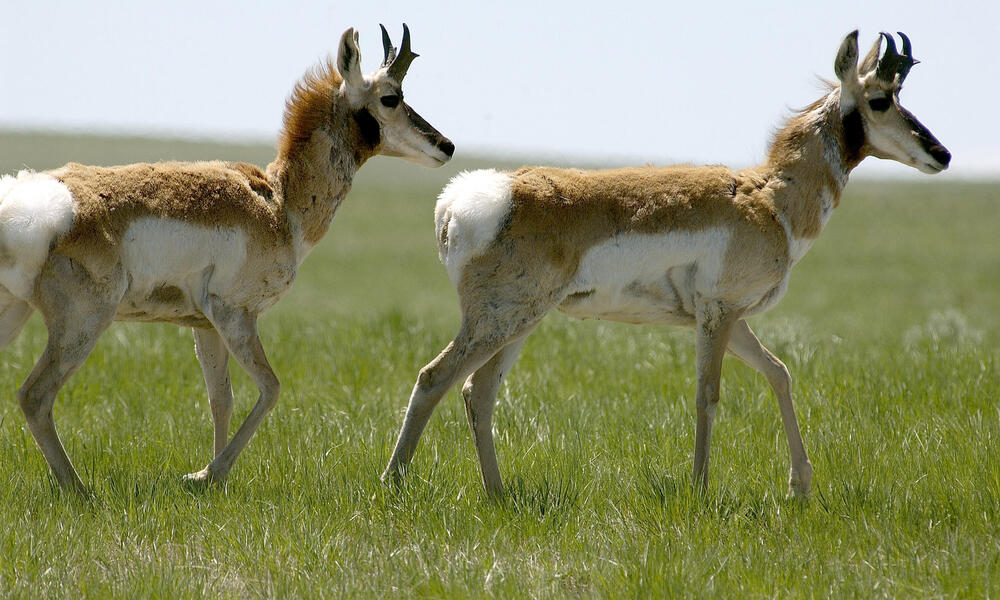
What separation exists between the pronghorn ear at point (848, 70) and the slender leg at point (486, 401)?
2.56 m

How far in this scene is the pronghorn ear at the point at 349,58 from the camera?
248 inches

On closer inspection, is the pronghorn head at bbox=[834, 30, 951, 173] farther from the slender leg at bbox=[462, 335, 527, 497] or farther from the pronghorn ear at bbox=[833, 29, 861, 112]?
the slender leg at bbox=[462, 335, 527, 497]

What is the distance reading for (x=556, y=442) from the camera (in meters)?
6.73

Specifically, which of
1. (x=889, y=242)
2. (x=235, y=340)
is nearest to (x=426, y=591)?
(x=235, y=340)

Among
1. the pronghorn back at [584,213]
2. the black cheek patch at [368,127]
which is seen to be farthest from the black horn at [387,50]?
the pronghorn back at [584,213]

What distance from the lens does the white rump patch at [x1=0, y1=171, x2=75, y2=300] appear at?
5.26 meters

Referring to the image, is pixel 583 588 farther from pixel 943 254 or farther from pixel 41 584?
pixel 943 254

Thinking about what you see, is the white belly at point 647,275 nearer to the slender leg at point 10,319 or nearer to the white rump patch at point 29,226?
the white rump patch at point 29,226

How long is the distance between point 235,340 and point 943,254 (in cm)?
3948

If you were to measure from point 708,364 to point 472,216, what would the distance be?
1.66 meters

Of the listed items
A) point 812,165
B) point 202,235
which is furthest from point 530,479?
point 812,165

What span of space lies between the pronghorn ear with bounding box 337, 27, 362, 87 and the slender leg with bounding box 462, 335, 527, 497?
6.47 ft

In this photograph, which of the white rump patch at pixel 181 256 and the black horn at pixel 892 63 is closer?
the white rump patch at pixel 181 256

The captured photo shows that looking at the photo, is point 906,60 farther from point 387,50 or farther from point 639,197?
point 387,50
